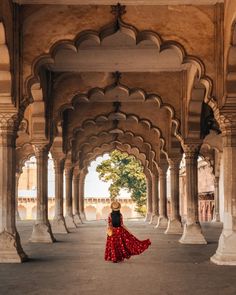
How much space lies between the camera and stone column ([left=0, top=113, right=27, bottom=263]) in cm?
1234

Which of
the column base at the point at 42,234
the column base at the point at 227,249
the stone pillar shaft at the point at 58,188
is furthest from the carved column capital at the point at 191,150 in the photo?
the stone pillar shaft at the point at 58,188

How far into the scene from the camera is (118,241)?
1292 centimetres

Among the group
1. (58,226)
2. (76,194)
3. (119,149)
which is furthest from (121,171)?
(58,226)

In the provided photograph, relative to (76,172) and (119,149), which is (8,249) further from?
(76,172)

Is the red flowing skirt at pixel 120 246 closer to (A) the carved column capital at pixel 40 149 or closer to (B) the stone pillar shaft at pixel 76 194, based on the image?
(A) the carved column capital at pixel 40 149

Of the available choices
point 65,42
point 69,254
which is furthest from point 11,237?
point 65,42

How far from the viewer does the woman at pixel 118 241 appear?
12.9 meters

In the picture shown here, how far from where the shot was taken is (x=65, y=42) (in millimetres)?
12750

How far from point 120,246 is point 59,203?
1077cm

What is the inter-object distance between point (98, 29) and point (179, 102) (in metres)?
6.17

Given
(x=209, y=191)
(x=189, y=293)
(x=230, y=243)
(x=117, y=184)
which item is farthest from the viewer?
(x=117, y=184)

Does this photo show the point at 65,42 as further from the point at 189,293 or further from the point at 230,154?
the point at 189,293

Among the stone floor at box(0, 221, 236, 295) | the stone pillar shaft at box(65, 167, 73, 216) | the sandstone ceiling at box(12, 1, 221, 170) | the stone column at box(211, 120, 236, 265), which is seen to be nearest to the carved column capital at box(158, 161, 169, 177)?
the sandstone ceiling at box(12, 1, 221, 170)

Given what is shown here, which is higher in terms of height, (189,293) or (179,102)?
(179,102)
